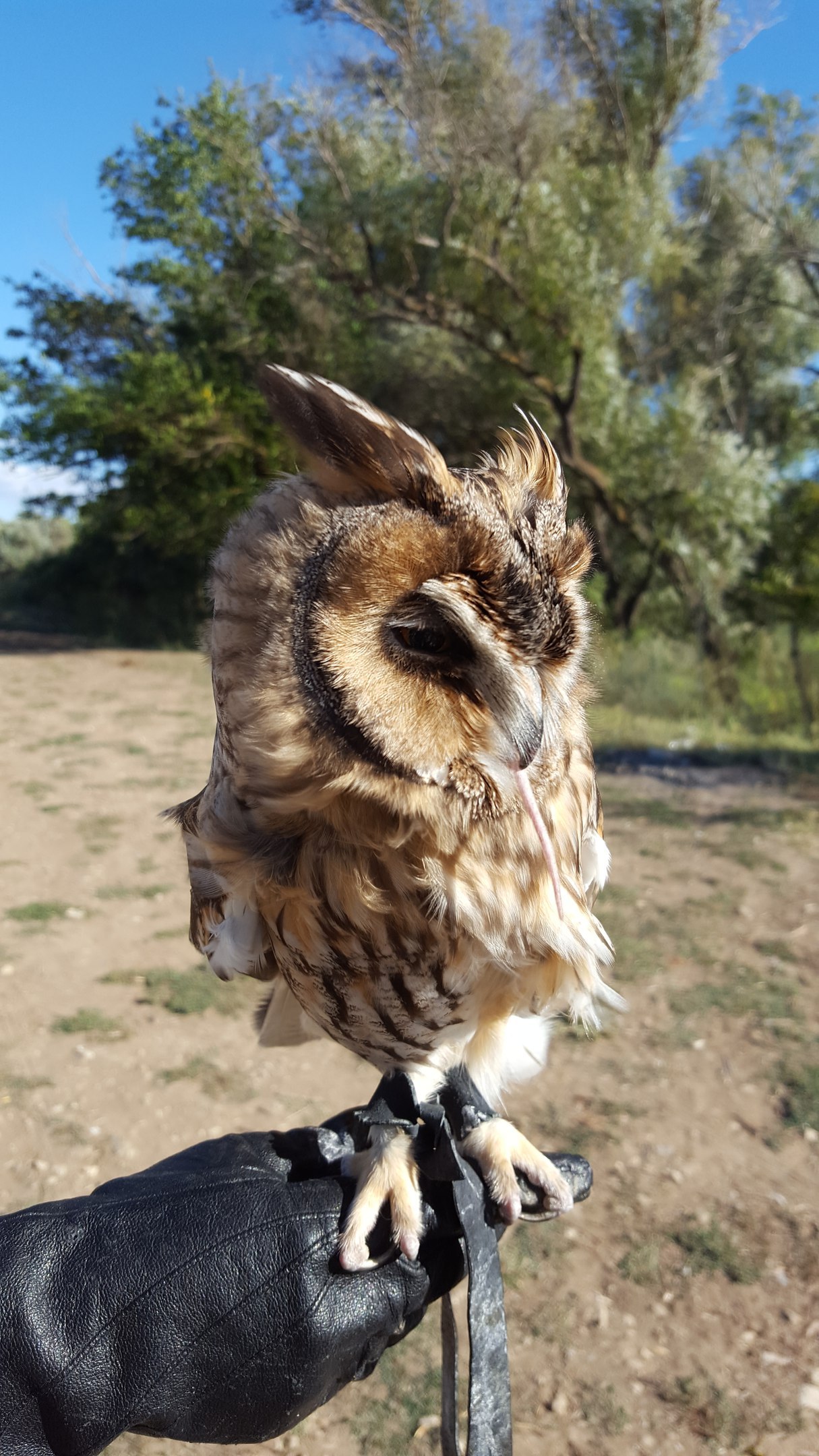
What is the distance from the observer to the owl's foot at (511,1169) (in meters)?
1.83

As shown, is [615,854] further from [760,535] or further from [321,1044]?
[760,535]

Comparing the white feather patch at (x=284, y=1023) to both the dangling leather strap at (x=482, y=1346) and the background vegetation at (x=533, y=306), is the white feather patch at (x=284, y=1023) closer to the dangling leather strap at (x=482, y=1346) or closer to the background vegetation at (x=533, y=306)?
the dangling leather strap at (x=482, y=1346)

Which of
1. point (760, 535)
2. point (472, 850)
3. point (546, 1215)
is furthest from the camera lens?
point (760, 535)

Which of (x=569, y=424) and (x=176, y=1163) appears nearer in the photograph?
(x=176, y=1163)

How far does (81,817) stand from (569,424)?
27.5ft

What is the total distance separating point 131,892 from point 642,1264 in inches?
143

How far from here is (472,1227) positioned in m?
1.58

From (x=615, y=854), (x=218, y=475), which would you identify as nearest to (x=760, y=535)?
(x=615, y=854)

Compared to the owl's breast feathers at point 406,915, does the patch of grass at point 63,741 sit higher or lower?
lower

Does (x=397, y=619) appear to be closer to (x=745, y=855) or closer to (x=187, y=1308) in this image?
(x=187, y=1308)

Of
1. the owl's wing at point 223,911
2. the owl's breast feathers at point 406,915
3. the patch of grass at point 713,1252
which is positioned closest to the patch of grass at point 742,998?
the patch of grass at point 713,1252

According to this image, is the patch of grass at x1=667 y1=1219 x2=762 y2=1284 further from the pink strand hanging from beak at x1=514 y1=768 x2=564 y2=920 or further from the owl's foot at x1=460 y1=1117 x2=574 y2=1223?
the pink strand hanging from beak at x1=514 y1=768 x2=564 y2=920

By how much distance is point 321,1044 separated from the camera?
3979mm

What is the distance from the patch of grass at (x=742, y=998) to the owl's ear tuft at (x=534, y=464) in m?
3.23
